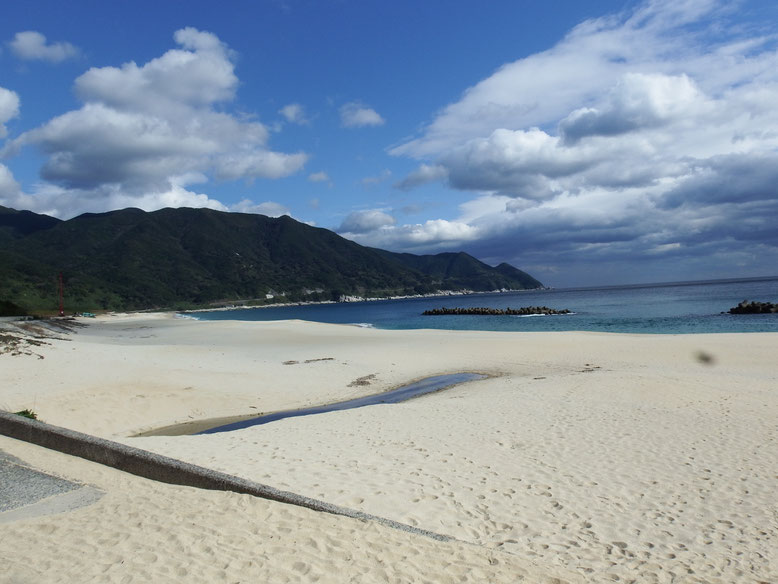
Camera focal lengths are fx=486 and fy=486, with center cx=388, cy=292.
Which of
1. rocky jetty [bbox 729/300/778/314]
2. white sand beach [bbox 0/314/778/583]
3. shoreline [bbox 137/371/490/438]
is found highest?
rocky jetty [bbox 729/300/778/314]

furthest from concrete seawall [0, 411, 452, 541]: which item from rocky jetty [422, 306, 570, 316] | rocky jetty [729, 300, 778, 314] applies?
rocky jetty [422, 306, 570, 316]

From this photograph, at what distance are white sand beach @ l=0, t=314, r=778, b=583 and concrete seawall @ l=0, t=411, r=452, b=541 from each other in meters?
0.20

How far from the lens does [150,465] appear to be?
22.7 ft

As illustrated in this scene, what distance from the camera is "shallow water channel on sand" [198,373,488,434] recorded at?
1378 cm

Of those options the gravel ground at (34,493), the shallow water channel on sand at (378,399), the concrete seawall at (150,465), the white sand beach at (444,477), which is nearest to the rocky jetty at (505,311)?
the shallow water channel on sand at (378,399)

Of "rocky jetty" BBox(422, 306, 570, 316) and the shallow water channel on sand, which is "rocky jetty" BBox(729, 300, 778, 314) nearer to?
"rocky jetty" BBox(422, 306, 570, 316)

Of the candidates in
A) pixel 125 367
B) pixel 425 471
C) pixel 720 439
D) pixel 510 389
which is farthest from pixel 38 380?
pixel 720 439

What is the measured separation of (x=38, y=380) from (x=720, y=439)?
19.5 m

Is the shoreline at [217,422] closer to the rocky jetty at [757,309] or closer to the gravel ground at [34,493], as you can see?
→ the gravel ground at [34,493]

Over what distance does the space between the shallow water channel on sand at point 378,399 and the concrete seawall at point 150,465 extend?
488 centimetres

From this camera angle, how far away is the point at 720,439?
9.97 m

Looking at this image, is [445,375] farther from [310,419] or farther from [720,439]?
[720,439]

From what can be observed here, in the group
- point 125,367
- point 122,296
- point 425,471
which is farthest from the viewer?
point 122,296

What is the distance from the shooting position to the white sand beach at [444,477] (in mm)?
4785
